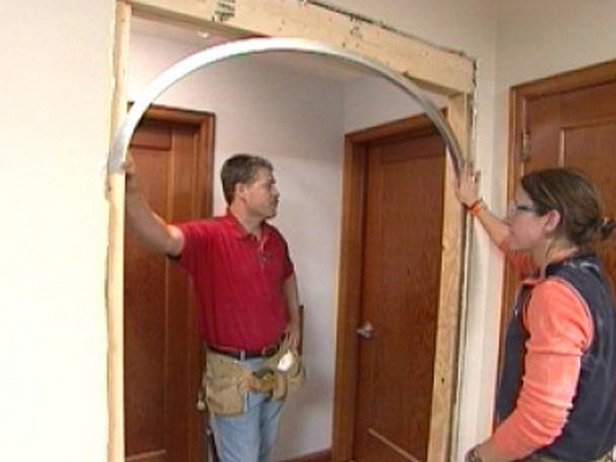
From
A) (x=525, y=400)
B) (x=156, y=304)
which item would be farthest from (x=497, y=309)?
(x=156, y=304)

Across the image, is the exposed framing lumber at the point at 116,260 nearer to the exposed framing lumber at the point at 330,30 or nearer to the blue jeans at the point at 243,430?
the exposed framing lumber at the point at 330,30

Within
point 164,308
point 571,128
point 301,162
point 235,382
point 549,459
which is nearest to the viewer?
point 549,459

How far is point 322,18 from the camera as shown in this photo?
4.19 feet

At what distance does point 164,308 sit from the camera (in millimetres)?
2320

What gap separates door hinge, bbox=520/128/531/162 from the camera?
1596 mm

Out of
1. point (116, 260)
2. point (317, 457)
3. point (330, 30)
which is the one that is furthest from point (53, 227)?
point (317, 457)

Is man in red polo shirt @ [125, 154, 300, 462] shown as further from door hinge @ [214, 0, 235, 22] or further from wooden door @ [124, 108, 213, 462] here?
door hinge @ [214, 0, 235, 22]

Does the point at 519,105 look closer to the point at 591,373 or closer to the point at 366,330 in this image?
the point at 591,373

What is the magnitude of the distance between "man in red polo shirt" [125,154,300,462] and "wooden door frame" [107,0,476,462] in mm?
590

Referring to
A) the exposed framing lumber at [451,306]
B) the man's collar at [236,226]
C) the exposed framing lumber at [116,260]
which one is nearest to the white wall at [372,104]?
the exposed framing lumber at [451,306]

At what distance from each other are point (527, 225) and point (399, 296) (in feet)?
4.16

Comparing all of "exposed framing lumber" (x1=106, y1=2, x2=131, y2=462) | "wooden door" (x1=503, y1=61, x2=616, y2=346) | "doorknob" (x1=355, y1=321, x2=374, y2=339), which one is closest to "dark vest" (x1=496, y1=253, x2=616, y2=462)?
"wooden door" (x1=503, y1=61, x2=616, y2=346)

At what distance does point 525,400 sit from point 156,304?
1646 millimetres

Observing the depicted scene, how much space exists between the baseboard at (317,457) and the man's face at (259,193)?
1.46 m
